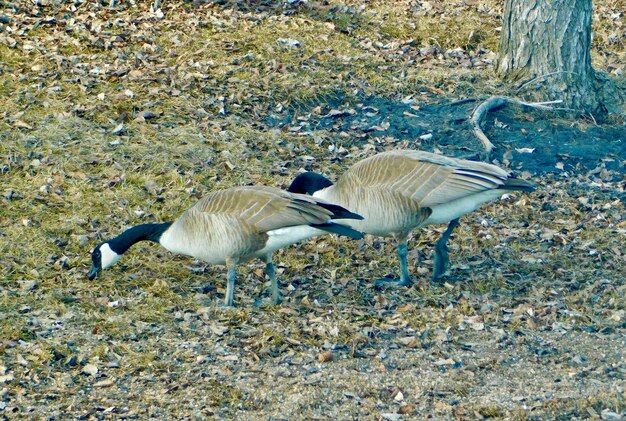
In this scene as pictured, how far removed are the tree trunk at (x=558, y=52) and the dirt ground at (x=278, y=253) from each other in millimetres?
337

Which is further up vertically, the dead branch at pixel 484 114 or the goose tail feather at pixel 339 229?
the goose tail feather at pixel 339 229

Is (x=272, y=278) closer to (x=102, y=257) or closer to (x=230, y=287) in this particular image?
(x=230, y=287)

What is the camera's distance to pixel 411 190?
655 centimetres

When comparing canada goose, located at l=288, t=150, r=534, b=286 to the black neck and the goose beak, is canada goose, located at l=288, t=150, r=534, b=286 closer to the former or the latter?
A: the black neck

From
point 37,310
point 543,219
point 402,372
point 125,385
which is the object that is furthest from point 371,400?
point 543,219

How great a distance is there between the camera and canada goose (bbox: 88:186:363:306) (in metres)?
6.09

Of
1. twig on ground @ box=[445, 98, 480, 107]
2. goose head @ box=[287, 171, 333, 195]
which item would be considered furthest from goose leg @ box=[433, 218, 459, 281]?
twig on ground @ box=[445, 98, 480, 107]

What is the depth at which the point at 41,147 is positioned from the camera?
847cm

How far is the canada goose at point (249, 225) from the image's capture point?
609 centimetres

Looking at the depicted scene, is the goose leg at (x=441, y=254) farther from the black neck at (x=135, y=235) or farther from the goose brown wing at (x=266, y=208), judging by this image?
the black neck at (x=135, y=235)

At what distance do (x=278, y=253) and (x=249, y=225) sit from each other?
1192mm

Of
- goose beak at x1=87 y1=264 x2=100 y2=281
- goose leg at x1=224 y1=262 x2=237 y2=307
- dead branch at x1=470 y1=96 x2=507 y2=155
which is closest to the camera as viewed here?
goose leg at x1=224 y1=262 x2=237 y2=307

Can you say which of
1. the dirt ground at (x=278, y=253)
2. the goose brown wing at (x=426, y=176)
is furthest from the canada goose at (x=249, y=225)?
the goose brown wing at (x=426, y=176)

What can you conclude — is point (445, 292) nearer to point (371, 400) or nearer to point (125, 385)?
point (371, 400)
